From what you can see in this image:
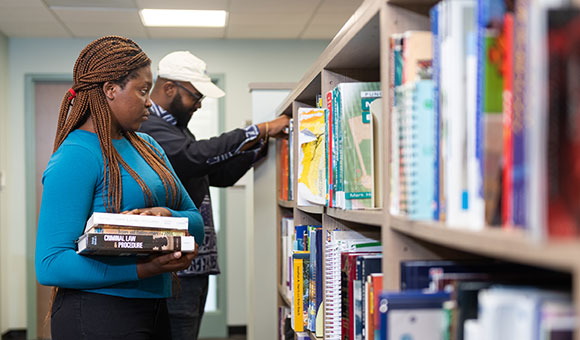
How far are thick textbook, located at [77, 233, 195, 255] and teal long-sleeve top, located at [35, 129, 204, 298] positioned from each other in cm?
4

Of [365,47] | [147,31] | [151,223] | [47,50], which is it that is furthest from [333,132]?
[47,50]

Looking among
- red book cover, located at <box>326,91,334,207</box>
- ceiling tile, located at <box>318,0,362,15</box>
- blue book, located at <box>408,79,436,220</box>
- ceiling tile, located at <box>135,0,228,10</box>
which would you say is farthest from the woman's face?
ceiling tile, located at <box>318,0,362,15</box>

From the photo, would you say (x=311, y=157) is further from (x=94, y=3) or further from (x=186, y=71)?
(x=94, y=3)

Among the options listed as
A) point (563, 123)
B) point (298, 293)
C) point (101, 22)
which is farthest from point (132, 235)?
point (101, 22)

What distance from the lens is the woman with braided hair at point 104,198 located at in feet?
4.17

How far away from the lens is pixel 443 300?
689 mm

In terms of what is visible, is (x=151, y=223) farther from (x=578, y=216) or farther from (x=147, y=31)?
(x=147, y=31)

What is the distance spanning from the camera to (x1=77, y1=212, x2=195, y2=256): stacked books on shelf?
119cm

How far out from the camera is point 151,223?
1260 mm

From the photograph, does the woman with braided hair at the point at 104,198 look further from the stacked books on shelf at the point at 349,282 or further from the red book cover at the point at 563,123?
the red book cover at the point at 563,123

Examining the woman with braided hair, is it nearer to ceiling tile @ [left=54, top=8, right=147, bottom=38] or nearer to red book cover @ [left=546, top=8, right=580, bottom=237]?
red book cover @ [left=546, top=8, right=580, bottom=237]

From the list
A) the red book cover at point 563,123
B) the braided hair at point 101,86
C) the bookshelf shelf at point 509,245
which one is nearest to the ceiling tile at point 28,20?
the braided hair at point 101,86

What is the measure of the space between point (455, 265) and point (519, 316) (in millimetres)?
233

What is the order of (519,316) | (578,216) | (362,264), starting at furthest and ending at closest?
(362,264) < (519,316) < (578,216)
